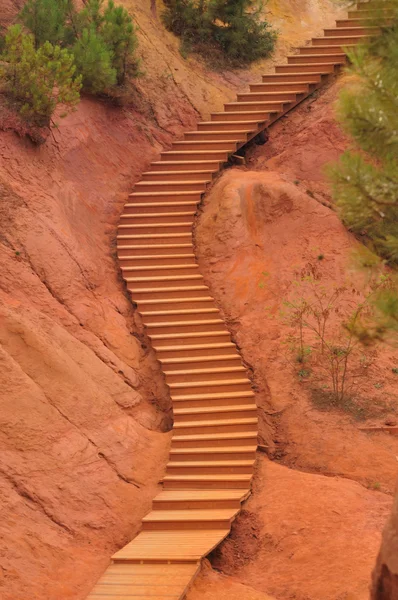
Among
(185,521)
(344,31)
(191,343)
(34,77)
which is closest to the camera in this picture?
(185,521)

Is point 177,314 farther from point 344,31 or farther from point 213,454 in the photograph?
point 344,31

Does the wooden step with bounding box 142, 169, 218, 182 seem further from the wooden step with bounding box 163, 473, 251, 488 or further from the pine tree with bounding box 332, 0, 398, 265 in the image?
the pine tree with bounding box 332, 0, 398, 265

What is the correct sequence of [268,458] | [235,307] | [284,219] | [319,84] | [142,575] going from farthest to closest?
[319,84], [284,219], [235,307], [268,458], [142,575]

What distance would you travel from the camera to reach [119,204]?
1639cm

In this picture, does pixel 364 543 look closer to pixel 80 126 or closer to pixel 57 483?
pixel 57 483

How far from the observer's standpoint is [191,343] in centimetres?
1422

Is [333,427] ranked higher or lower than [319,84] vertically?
lower

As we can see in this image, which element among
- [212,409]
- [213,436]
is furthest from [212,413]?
[213,436]

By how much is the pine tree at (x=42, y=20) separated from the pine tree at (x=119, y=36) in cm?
98

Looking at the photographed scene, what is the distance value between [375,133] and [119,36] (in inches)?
403

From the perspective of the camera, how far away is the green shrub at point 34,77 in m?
14.9

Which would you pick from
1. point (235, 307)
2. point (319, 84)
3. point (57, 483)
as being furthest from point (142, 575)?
point (319, 84)

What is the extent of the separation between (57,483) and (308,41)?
13.3 m

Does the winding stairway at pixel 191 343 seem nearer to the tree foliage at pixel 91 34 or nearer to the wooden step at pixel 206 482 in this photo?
the wooden step at pixel 206 482
